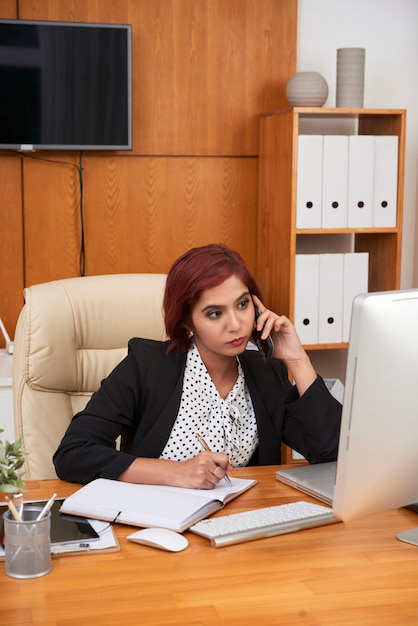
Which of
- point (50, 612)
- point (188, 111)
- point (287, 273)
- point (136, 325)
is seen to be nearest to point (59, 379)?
point (136, 325)

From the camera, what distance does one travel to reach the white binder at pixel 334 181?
3.50 metres

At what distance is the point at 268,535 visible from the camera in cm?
148

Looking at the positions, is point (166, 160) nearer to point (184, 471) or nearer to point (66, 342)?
point (66, 342)

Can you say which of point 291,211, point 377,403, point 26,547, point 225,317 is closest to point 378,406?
point 377,403

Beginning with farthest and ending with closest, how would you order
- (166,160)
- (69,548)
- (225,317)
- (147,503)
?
(166,160), (225,317), (147,503), (69,548)

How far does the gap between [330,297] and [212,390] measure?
165 centimetres

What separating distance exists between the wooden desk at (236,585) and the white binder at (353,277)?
2134mm

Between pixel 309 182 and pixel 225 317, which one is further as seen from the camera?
pixel 309 182

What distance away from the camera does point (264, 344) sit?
6.70ft

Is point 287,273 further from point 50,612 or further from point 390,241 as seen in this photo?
point 50,612

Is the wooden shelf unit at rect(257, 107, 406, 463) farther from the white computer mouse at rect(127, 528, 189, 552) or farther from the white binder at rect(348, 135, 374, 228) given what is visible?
the white computer mouse at rect(127, 528, 189, 552)

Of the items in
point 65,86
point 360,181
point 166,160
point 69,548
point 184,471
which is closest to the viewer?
point 69,548

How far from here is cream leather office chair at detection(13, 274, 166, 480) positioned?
2.17 m

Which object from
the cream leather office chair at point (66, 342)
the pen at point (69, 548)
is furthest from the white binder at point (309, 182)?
the pen at point (69, 548)
